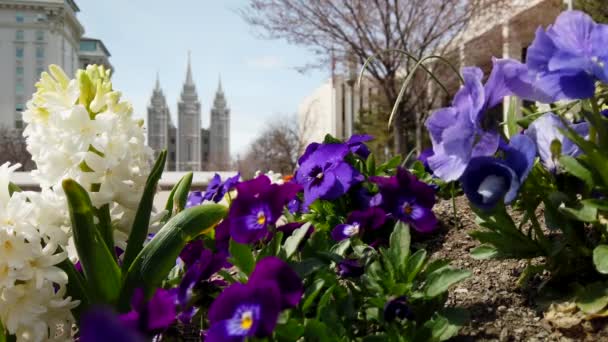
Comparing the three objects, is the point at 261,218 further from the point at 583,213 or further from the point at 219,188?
the point at 219,188

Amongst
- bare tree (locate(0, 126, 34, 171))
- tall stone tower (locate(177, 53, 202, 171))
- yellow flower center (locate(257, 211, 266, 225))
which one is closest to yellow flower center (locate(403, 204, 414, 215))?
yellow flower center (locate(257, 211, 266, 225))

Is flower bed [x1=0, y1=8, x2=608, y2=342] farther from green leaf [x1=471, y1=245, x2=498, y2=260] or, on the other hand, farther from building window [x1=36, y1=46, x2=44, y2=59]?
building window [x1=36, y1=46, x2=44, y2=59]

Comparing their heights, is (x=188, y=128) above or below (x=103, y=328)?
above

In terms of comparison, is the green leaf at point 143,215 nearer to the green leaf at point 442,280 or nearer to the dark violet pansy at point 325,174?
the dark violet pansy at point 325,174

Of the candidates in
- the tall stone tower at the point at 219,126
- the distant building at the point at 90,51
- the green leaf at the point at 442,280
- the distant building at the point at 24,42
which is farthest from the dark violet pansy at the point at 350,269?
the tall stone tower at the point at 219,126

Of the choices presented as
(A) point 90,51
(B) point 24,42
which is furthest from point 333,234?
(A) point 90,51

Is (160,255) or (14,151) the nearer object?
(160,255)

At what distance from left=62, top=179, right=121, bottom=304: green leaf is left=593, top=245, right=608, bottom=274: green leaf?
2.89ft

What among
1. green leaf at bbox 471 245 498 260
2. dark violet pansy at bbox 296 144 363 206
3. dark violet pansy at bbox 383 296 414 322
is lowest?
dark violet pansy at bbox 383 296 414 322

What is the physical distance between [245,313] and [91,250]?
456mm

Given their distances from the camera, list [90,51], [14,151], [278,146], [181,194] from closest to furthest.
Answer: [181,194] < [278,146] < [14,151] < [90,51]

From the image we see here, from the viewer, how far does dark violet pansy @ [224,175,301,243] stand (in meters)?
1.02

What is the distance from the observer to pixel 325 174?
1.33 meters

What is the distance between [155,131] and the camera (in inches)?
4114
